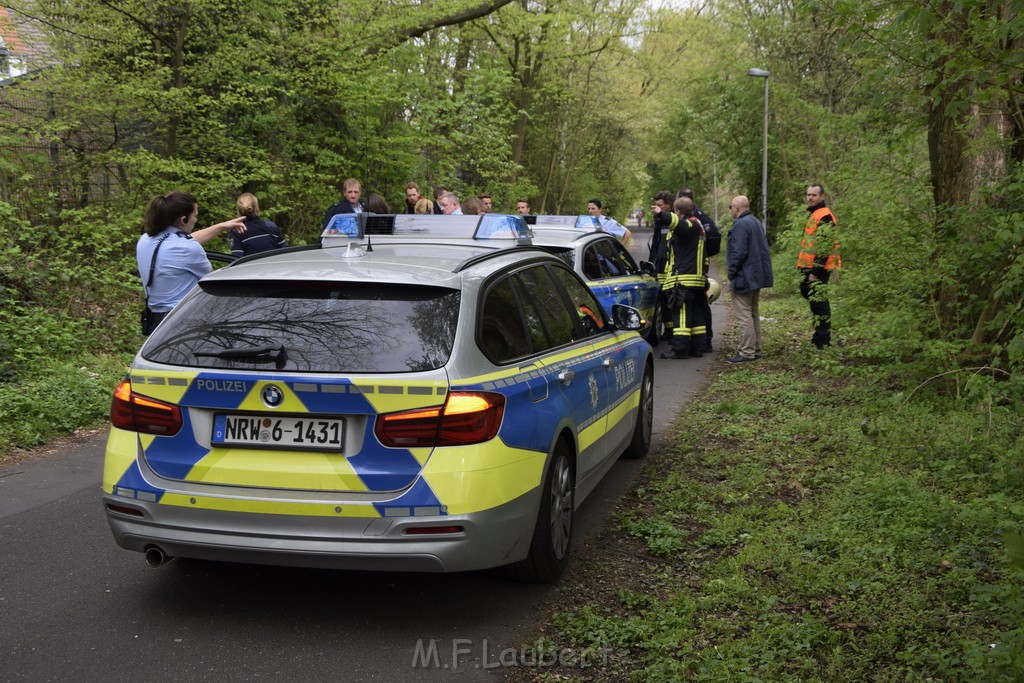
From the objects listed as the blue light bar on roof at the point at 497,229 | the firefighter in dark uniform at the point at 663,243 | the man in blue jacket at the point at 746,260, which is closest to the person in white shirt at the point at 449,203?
the firefighter in dark uniform at the point at 663,243

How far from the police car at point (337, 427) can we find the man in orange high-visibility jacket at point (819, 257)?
19.7 ft

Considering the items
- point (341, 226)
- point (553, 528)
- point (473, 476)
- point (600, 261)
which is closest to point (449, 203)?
Answer: point (600, 261)

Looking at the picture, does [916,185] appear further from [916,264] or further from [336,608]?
[336,608]

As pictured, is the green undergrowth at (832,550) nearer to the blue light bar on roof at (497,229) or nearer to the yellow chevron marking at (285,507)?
the yellow chevron marking at (285,507)

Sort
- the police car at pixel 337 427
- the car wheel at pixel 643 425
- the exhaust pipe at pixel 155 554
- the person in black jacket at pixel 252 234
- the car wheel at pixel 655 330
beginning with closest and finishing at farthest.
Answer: the police car at pixel 337 427
the exhaust pipe at pixel 155 554
the car wheel at pixel 643 425
the person in black jacket at pixel 252 234
the car wheel at pixel 655 330

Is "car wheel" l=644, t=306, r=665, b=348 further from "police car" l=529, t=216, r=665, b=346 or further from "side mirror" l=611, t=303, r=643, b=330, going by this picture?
"side mirror" l=611, t=303, r=643, b=330

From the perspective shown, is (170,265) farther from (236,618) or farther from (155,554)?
(236,618)

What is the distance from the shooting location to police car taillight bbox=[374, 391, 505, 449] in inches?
165

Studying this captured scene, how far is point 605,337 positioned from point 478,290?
2.01 meters

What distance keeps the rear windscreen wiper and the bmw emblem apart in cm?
9

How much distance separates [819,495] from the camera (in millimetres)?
6512

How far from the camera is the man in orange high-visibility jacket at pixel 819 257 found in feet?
32.9

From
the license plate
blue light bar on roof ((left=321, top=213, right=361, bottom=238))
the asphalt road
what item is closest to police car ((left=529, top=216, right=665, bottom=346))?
blue light bar on roof ((left=321, top=213, right=361, bottom=238))

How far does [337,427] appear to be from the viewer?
4.24m
